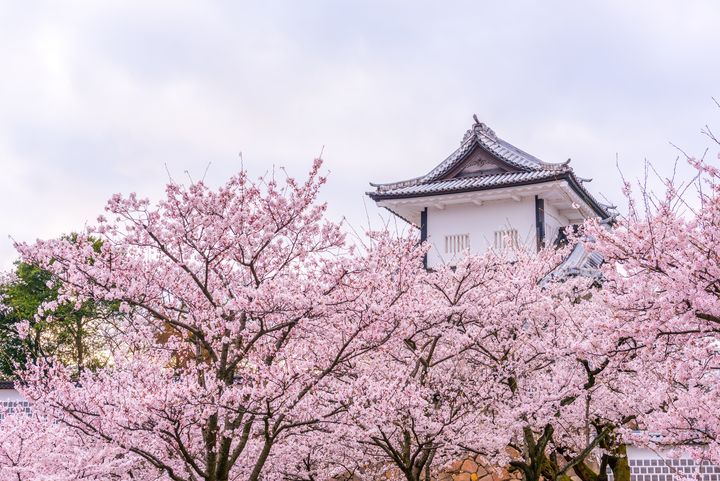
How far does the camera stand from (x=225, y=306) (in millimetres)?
6492

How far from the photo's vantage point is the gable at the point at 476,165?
1914cm

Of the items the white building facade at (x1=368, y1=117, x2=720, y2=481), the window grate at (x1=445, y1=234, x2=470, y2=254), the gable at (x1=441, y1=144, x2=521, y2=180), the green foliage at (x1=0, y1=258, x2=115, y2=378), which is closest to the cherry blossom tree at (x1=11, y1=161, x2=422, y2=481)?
the white building facade at (x1=368, y1=117, x2=720, y2=481)

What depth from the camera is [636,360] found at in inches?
279

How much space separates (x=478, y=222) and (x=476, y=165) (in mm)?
1895

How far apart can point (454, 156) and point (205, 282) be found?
1423cm

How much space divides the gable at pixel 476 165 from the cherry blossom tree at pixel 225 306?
491 inches

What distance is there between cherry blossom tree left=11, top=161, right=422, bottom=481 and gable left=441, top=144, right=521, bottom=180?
12471 millimetres

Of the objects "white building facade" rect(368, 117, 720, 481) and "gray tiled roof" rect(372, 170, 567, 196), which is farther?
"white building facade" rect(368, 117, 720, 481)

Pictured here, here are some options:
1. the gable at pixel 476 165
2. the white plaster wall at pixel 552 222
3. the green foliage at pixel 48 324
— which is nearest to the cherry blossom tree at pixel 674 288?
the white plaster wall at pixel 552 222

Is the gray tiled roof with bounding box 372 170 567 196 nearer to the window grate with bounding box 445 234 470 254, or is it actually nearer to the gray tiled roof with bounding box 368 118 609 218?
the gray tiled roof with bounding box 368 118 609 218

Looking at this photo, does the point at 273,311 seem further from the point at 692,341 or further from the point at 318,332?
the point at 692,341

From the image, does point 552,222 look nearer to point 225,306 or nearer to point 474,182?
point 474,182

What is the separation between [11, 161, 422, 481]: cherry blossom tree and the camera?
6.29 meters

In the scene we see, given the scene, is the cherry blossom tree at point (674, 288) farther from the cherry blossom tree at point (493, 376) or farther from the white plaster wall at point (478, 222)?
the white plaster wall at point (478, 222)
